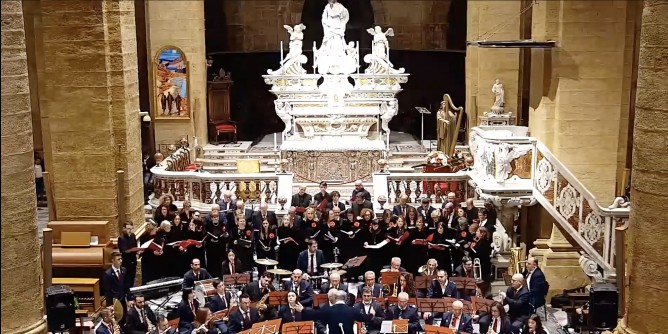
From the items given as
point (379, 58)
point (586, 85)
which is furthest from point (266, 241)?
point (379, 58)

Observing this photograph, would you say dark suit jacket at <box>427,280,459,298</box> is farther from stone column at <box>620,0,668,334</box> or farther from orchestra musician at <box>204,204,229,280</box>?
orchestra musician at <box>204,204,229,280</box>

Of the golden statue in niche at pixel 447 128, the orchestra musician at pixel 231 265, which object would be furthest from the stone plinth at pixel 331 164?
the orchestra musician at pixel 231 265

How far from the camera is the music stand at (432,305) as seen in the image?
33.8 ft

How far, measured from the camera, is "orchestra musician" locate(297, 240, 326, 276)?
12.3m

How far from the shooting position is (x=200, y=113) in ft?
69.5

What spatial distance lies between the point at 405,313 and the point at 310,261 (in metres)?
2.60

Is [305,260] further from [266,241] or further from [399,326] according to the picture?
[399,326]

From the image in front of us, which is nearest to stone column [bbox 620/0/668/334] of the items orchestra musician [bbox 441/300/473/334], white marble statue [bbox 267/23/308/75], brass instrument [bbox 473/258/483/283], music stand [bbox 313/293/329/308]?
orchestra musician [bbox 441/300/473/334]

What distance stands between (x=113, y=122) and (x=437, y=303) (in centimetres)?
613

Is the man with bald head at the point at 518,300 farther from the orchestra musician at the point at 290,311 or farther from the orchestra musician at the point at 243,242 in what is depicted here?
the orchestra musician at the point at 243,242

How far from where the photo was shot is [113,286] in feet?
36.5

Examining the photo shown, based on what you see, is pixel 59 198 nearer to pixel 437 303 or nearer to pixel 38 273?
pixel 38 273

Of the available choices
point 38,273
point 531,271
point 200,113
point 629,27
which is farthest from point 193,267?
point 200,113

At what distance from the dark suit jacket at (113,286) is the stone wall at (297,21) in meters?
15.2
